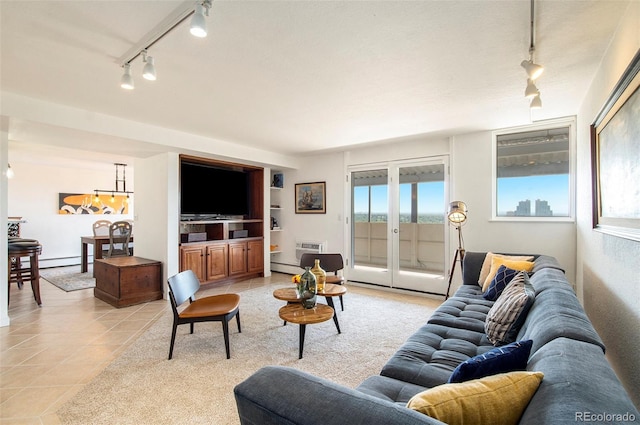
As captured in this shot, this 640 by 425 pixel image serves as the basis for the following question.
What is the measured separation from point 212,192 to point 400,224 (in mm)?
3346

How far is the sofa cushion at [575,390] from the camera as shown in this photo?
28.3 inches

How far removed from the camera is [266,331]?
3.22 metres

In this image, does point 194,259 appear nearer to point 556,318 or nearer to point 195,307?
point 195,307

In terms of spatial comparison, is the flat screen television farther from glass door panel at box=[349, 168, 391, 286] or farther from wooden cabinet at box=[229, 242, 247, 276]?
glass door panel at box=[349, 168, 391, 286]

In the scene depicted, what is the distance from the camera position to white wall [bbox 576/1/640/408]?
61.5 inches

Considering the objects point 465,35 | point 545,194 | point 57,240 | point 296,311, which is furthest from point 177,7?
point 57,240

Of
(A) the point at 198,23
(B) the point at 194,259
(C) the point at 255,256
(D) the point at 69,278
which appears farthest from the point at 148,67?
(D) the point at 69,278

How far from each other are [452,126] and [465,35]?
2151 mm

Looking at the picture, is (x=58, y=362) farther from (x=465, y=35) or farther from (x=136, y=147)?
(x=465, y=35)

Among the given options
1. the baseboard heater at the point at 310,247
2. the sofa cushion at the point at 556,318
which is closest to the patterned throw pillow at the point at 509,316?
the sofa cushion at the point at 556,318

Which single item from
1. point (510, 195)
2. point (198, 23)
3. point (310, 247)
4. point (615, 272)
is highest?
point (198, 23)

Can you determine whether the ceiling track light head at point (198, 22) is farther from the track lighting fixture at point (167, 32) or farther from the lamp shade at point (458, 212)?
the lamp shade at point (458, 212)

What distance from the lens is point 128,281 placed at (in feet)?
13.4

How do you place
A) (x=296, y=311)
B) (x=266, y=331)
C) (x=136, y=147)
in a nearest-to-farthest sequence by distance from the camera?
1. (x=296, y=311)
2. (x=266, y=331)
3. (x=136, y=147)
